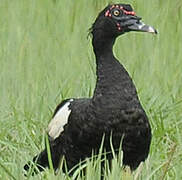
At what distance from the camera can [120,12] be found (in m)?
4.45

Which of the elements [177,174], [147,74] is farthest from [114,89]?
[147,74]

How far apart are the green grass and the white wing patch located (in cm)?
13

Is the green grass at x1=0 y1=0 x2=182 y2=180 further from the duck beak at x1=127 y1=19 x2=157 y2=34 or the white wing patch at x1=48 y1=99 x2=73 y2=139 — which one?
the duck beak at x1=127 y1=19 x2=157 y2=34

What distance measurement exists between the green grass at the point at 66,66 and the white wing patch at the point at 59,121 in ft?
0.43

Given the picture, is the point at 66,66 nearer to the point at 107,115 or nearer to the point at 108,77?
the point at 108,77

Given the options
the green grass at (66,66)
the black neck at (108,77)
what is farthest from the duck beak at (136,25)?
the green grass at (66,66)

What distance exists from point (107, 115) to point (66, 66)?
1631 mm

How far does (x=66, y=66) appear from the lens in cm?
573

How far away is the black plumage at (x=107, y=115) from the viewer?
412 centimetres

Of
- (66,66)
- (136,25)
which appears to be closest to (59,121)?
(136,25)

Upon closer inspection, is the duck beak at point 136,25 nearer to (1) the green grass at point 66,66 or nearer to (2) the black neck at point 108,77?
(2) the black neck at point 108,77

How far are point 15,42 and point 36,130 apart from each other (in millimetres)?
1328

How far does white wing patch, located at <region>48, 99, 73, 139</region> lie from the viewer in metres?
4.44

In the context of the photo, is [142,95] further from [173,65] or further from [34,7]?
[34,7]
